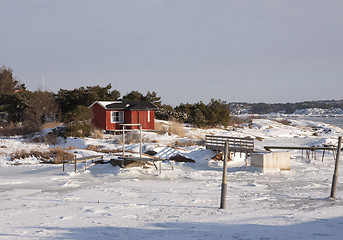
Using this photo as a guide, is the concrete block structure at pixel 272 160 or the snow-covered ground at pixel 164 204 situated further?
the concrete block structure at pixel 272 160

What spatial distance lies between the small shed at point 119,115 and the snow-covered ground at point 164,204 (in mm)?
14798

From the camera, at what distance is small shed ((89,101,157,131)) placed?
34125 mm

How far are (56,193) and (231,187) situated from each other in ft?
21.0

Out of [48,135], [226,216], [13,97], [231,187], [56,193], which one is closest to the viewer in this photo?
[226,216]

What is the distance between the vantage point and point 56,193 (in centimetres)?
1289

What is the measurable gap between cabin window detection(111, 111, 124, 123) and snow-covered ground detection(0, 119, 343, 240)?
15146mm

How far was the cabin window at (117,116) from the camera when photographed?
3444cm

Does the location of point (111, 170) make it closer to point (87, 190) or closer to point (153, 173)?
point (153, 173)

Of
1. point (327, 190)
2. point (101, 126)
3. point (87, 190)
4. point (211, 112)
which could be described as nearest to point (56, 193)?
point (87, 190)

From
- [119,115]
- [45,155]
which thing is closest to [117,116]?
[119,115]

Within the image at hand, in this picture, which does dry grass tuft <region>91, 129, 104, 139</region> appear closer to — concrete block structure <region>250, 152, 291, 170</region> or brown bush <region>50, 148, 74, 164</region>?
brown bush <region>50, 148, 74, 164</region>

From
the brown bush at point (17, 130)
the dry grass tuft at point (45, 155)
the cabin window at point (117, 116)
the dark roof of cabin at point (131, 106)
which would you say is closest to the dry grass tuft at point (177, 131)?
the dark roof of cabin at point (131, 106)

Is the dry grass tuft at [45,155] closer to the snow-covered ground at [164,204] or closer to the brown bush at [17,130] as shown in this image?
the snow-covered ground at [164,204]

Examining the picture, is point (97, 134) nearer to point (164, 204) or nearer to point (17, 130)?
point (17, 130)
